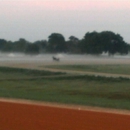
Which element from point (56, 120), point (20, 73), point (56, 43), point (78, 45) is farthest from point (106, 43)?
point (56, 120)

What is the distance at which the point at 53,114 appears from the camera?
1570 cm

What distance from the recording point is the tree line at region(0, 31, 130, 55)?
369ft

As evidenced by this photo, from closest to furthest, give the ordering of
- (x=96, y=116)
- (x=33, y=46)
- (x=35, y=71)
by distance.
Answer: (x=96, y=116) < (x=35, y=71) < (x=33, y=46)

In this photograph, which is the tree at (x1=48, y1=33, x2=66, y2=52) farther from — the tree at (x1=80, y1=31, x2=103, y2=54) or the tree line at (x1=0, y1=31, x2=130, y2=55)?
the tree at (x1=80, y1=31, x2=103, y2=54)

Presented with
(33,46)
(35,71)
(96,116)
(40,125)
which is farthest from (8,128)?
(33,46)

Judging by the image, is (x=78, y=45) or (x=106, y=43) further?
(x=78, y=45)

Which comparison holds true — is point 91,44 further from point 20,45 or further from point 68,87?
point 68,87

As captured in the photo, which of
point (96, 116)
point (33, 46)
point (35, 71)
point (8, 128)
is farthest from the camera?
point (33, 46)

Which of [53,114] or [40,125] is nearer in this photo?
[40,125]

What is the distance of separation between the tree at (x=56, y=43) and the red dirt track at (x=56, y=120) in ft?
340

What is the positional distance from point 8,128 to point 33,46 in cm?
9981

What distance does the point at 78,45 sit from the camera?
121 metres

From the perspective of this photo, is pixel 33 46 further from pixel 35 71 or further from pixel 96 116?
pixel 96 116

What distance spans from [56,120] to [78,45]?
10631cm
